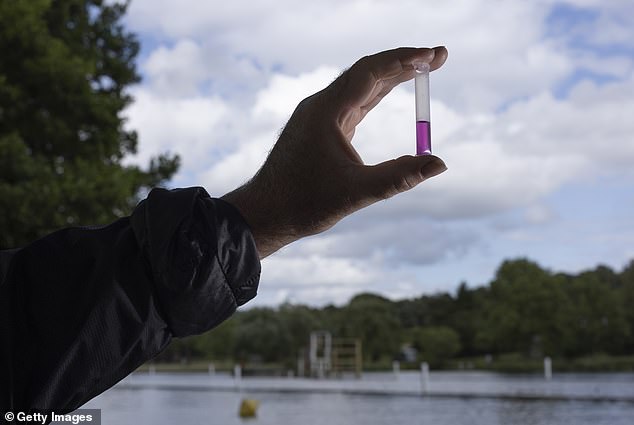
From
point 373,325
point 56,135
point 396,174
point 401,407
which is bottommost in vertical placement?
point 401,407

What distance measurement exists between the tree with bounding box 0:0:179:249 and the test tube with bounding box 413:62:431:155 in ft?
19.6

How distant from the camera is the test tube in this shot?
1.85 feet

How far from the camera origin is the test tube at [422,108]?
0.56 m

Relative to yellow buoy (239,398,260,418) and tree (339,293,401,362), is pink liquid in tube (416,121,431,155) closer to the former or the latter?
yellow buoy (239,398,260,418)

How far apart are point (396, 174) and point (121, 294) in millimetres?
197

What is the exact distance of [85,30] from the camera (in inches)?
316

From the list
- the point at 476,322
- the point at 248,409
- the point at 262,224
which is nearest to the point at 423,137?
the point at 262,224

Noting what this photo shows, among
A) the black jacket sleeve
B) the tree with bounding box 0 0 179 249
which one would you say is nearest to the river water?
the tree with bounding box 0 0 179 249

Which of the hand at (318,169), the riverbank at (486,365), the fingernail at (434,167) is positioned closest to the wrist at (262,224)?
the hand at (318,169)

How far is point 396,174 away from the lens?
0.54m

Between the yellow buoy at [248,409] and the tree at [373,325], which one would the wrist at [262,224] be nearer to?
the yellow buoy at [248,409]

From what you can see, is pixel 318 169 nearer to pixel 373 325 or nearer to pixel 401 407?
pixel 401 407

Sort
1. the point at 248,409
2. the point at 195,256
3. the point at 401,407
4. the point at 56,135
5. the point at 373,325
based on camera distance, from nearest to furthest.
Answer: the point at 195,256, the point at 56,135, the point at 248,409, the point at 401,407, the point at 373,325

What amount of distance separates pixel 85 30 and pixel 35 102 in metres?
1.40
